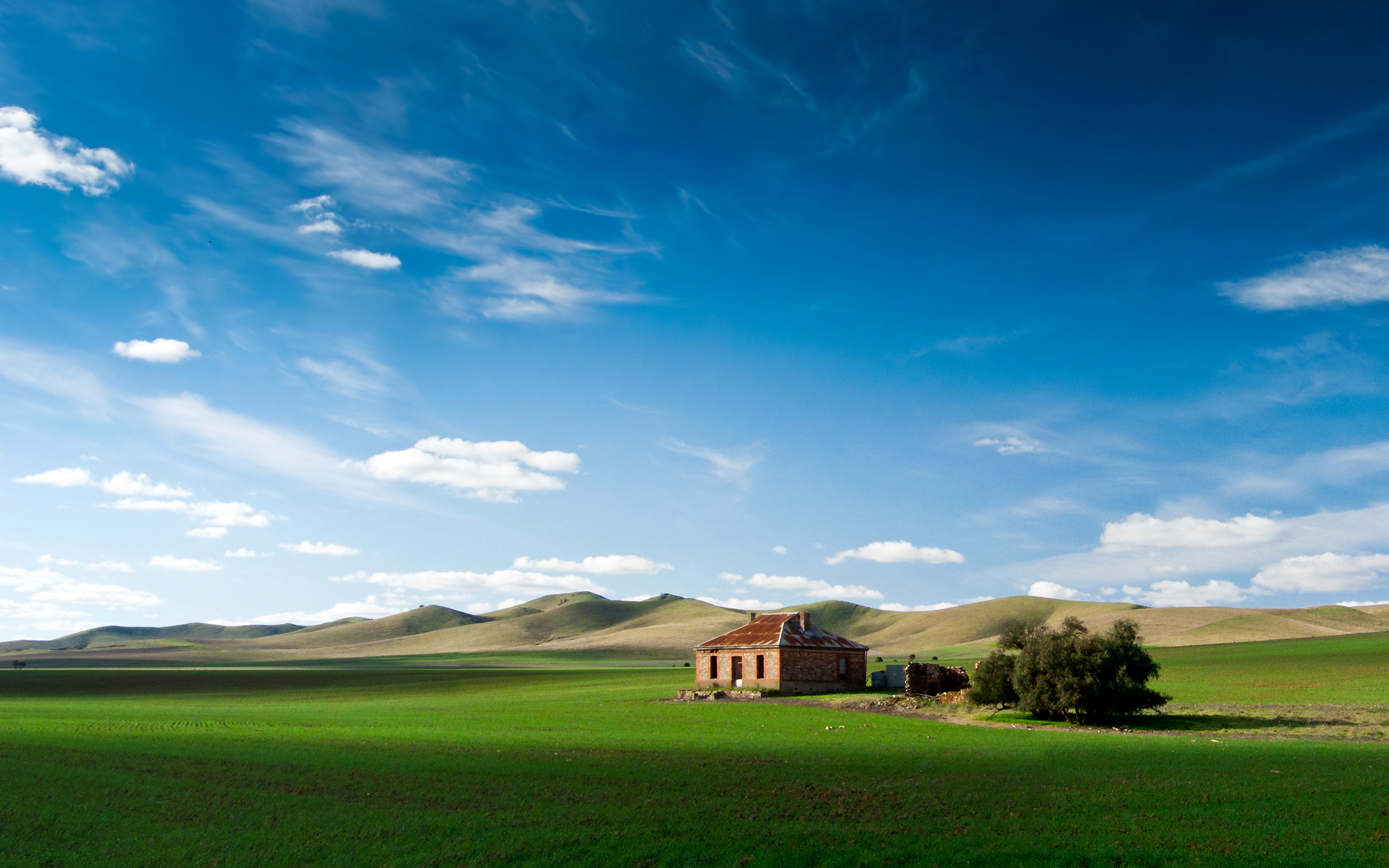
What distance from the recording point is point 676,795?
1720 centimetres

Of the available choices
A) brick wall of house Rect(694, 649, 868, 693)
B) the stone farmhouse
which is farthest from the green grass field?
the stone farmhouse

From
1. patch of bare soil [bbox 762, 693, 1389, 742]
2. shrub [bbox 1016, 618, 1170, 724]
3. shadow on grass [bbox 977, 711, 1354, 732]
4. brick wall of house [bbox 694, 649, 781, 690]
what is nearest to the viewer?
patch of bare soil [bbox 762, 693, 1389, 742]

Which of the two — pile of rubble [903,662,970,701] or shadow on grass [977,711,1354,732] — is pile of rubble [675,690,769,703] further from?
shadow on grass [977,711,1354,732]

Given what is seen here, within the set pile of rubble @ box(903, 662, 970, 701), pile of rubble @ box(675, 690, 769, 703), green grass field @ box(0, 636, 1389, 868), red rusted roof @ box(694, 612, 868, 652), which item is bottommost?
pile of rubble @ box(675, 690, 769, 703)

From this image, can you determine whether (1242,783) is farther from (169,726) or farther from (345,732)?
(169,726)

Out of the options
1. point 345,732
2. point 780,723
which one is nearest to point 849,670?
point 780,723

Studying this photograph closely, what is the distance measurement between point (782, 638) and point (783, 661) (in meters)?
1.76

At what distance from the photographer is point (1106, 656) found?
33.1 m

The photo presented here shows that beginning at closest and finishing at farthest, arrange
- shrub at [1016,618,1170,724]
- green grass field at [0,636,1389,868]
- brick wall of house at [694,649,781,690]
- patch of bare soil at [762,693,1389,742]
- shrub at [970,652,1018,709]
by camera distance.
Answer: green grass field at [0,636,1389,868], patch of bare soil at [762,693,1389,742], shrub at [1016,618,1170,724], shrub at [970,652,1018,709], brick wall of house at [694,649,781,690]

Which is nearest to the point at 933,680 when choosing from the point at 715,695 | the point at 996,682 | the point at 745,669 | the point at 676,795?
the point at 996,682

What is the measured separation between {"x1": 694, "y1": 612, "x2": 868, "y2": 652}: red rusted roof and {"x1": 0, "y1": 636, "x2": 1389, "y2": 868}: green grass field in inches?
795

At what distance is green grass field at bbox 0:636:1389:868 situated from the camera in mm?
13281

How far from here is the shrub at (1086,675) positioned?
108ft

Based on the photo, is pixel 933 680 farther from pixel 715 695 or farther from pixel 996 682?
pixel 715 695
